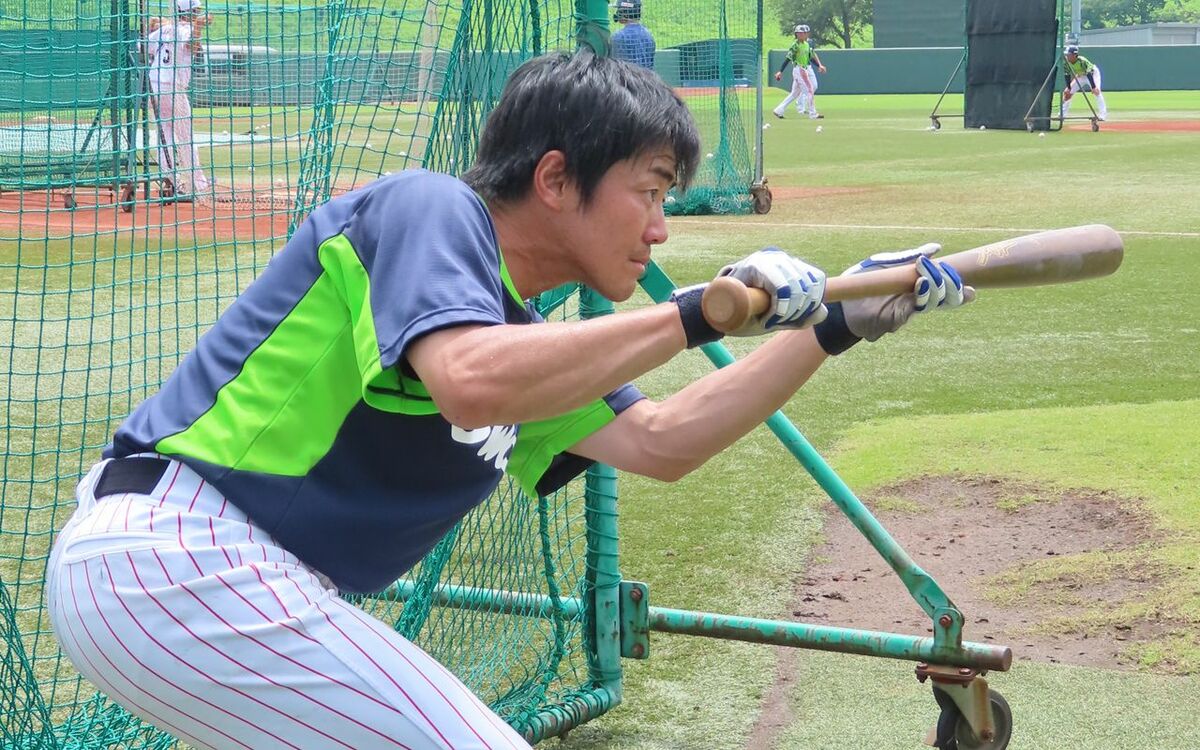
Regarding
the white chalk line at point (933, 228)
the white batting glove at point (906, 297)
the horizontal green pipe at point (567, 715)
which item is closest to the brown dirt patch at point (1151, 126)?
the white chalk line at point (933, 228)

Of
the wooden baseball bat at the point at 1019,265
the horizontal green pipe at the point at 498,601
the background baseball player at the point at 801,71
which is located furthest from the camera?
the background baseball player at the point at 801,71

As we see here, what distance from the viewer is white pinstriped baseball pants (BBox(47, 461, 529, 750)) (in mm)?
1905

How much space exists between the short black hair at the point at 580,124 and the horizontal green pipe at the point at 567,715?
156 centimetres

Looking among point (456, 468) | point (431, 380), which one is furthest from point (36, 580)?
point (431, 380)

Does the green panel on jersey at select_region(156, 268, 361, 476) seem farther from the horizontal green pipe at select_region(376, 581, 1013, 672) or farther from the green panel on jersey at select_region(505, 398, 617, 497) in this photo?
the horizontal green pipe at select_region(376, 581, 1013, 672)

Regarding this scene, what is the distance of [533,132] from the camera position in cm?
224

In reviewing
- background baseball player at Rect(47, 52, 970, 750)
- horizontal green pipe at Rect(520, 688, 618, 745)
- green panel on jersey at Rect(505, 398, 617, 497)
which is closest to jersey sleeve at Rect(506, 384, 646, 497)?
green panel on jersey at Rect(505, 398, 617, 497)

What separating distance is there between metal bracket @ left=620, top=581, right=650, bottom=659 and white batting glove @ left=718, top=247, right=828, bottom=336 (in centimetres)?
172

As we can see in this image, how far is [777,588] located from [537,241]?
2441mm

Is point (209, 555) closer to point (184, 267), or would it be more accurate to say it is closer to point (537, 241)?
point (537, 241)

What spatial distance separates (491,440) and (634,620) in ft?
5.13

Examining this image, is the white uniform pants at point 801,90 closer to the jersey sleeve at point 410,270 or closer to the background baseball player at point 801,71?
the background baseball player at point 801,71

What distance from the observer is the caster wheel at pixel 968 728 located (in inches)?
128

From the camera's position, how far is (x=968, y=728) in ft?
10.7
